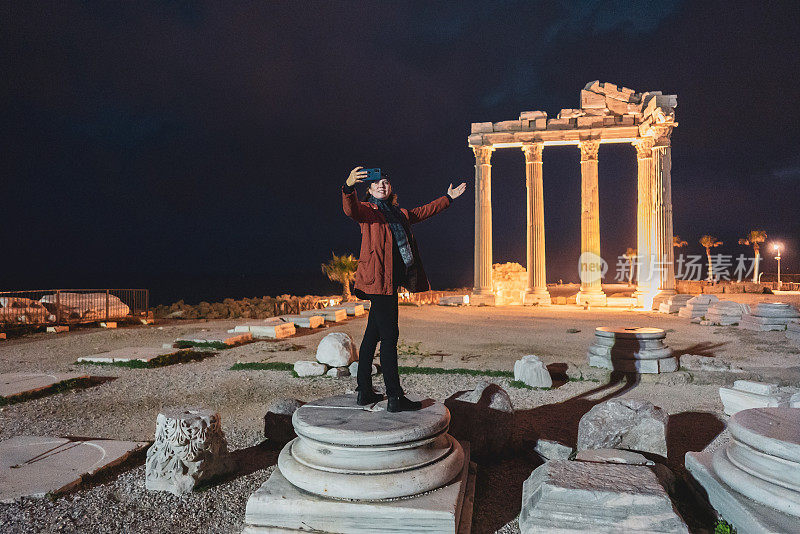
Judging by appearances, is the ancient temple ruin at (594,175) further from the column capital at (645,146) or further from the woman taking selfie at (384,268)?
the woman taking selfie at (384,268)

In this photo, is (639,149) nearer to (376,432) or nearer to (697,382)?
(697,382)

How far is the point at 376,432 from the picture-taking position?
3.29 meters

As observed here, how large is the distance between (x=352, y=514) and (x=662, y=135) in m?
21.7

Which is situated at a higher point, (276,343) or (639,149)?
(639,149)

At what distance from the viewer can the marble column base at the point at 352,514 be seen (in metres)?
3.08

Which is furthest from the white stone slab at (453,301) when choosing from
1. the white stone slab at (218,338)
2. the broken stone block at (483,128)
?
the white stone slab at (218,338)

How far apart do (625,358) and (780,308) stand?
7.48 meters

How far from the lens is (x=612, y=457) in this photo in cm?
377

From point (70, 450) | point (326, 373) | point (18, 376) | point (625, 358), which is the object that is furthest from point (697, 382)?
point (18, 376)

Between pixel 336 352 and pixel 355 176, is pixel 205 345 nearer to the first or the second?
pixel 336 352

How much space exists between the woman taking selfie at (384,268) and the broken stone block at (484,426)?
101 cm

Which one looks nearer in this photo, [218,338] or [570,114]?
[218,338]

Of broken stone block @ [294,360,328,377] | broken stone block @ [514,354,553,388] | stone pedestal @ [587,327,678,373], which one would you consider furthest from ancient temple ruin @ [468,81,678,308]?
broken stone block @ [294,360,328,377]

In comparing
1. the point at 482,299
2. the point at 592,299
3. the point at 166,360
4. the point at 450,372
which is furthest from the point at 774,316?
the point at 166,360
